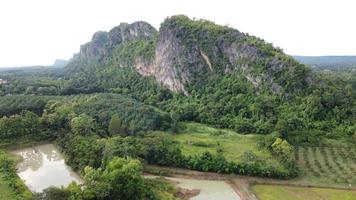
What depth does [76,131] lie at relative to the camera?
52.9 m

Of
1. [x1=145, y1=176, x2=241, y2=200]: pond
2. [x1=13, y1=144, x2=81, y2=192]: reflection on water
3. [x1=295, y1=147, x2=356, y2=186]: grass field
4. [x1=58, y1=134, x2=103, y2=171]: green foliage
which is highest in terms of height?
[x1=58, y1=134, x2=103, y2=171]: green foliage

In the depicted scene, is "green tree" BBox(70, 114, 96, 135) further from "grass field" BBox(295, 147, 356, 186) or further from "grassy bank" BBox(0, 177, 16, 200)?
"grass field" BBox(295, 147, 356, 186)

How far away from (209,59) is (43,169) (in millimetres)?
44356

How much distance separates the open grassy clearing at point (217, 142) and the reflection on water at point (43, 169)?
45.7ft

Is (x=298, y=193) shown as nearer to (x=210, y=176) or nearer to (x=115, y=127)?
(x=210, y=176)

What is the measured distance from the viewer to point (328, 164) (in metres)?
46.4

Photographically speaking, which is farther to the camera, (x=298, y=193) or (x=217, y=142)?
(x=217, y=142)

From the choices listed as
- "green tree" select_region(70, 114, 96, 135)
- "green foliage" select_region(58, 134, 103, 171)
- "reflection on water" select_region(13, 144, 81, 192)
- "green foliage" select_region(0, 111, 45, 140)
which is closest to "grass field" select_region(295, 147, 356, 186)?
"green foliage" select_region(58, 134, 103, 171)

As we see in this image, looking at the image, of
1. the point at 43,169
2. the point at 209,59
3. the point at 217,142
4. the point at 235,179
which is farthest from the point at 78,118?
the point at 209,59

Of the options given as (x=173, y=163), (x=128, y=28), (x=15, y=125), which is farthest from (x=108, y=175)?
(x=128, y=28)

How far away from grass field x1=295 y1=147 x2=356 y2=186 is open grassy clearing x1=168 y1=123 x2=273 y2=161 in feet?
14.7

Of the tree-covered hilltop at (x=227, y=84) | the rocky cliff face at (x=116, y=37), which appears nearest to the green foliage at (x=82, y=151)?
the tree-covered hilltop at (x=227, y=84)

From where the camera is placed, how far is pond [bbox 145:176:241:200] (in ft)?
126

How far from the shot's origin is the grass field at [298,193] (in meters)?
37.9
